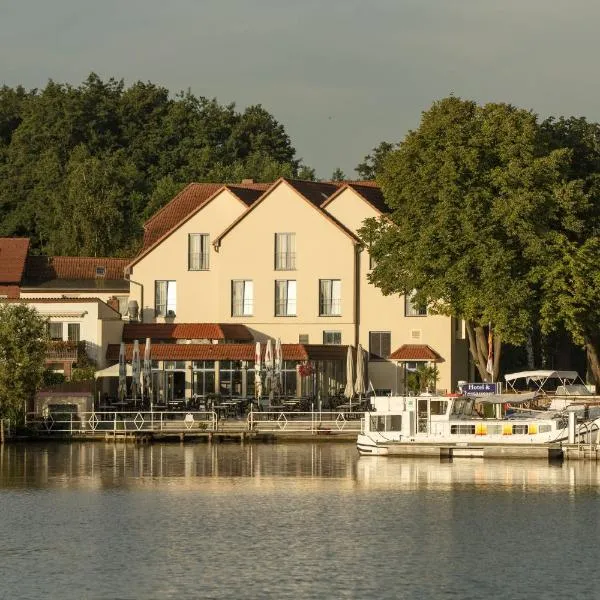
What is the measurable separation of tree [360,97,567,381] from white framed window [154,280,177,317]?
48.6ft

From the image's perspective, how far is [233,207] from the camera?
316 feet

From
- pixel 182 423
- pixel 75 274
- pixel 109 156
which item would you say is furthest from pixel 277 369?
pixel 109 156

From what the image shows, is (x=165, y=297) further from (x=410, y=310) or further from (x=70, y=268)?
(x=410, y=310)

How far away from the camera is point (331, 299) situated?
93875 millimetres

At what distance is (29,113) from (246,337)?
6303 cm

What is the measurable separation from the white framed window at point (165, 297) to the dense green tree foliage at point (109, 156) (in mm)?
25656

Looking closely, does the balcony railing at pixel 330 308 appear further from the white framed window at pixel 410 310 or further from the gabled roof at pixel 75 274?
the gabled roof at pixel 75 274

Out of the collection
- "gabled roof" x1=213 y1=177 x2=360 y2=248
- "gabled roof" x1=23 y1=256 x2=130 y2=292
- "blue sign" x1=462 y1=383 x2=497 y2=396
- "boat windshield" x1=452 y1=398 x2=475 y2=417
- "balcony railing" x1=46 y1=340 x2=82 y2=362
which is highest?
"gabled roof" x1=213 y1=177 x2=360 y2=248

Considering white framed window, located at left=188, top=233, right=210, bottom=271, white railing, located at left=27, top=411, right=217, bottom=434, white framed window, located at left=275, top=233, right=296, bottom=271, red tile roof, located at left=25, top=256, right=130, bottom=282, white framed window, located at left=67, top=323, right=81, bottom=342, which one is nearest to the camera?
white railing, located at left=27, top=411, right=217, bottom=434

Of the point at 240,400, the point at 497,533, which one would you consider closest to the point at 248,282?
the point at 240,400

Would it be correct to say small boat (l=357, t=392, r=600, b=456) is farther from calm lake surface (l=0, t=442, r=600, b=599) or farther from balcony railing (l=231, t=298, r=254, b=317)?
balcony railing (l=231, t=298, r=254, b=317)

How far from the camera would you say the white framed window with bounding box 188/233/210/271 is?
96.0 meters

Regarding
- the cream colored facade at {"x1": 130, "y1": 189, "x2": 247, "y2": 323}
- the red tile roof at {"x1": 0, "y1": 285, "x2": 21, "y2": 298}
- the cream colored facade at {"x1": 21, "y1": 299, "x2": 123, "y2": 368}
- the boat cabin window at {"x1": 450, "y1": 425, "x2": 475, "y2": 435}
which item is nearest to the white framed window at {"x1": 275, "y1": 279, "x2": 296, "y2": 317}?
the cream colored facade at {"x1": 130, "y1": 189, "x2": 247, "y2": 323}

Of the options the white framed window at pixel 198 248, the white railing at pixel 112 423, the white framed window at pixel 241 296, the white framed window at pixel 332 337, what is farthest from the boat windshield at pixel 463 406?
the white framed window at pixel 198 248
